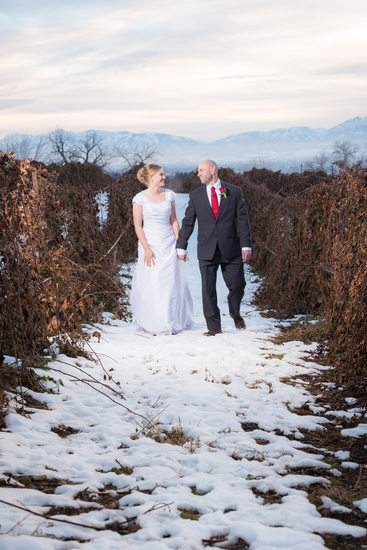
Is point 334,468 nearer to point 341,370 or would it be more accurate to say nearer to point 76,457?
point 76,457

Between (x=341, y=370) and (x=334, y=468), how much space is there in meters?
2.16

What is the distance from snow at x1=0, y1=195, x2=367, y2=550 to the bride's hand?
4.74ft

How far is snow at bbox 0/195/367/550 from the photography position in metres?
2.95

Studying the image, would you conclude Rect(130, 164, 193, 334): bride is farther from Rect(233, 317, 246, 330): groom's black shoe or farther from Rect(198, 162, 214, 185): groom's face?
Rect(233, 317, 246, 330): groom's black shoe

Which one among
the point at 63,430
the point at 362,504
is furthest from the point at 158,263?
the point at 362,504

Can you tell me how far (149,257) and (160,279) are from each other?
32 centimetres

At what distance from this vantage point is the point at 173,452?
405cm

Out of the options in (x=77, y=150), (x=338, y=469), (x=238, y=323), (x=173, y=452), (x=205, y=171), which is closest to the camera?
(x=338, y=469)

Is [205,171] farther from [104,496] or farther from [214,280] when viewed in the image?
[104,496]

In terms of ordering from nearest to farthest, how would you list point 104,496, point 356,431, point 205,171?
point 104,496 < point 356,431 < point 205,171

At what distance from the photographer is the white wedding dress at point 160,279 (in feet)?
26.0

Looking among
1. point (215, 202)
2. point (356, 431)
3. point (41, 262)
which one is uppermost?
point (215, 202)

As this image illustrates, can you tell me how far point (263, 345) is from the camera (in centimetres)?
723

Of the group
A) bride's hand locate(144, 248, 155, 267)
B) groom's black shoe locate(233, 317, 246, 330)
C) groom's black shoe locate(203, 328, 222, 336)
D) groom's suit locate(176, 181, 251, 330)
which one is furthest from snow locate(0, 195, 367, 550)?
bride's hand locate(144, 248, 155, 267)
